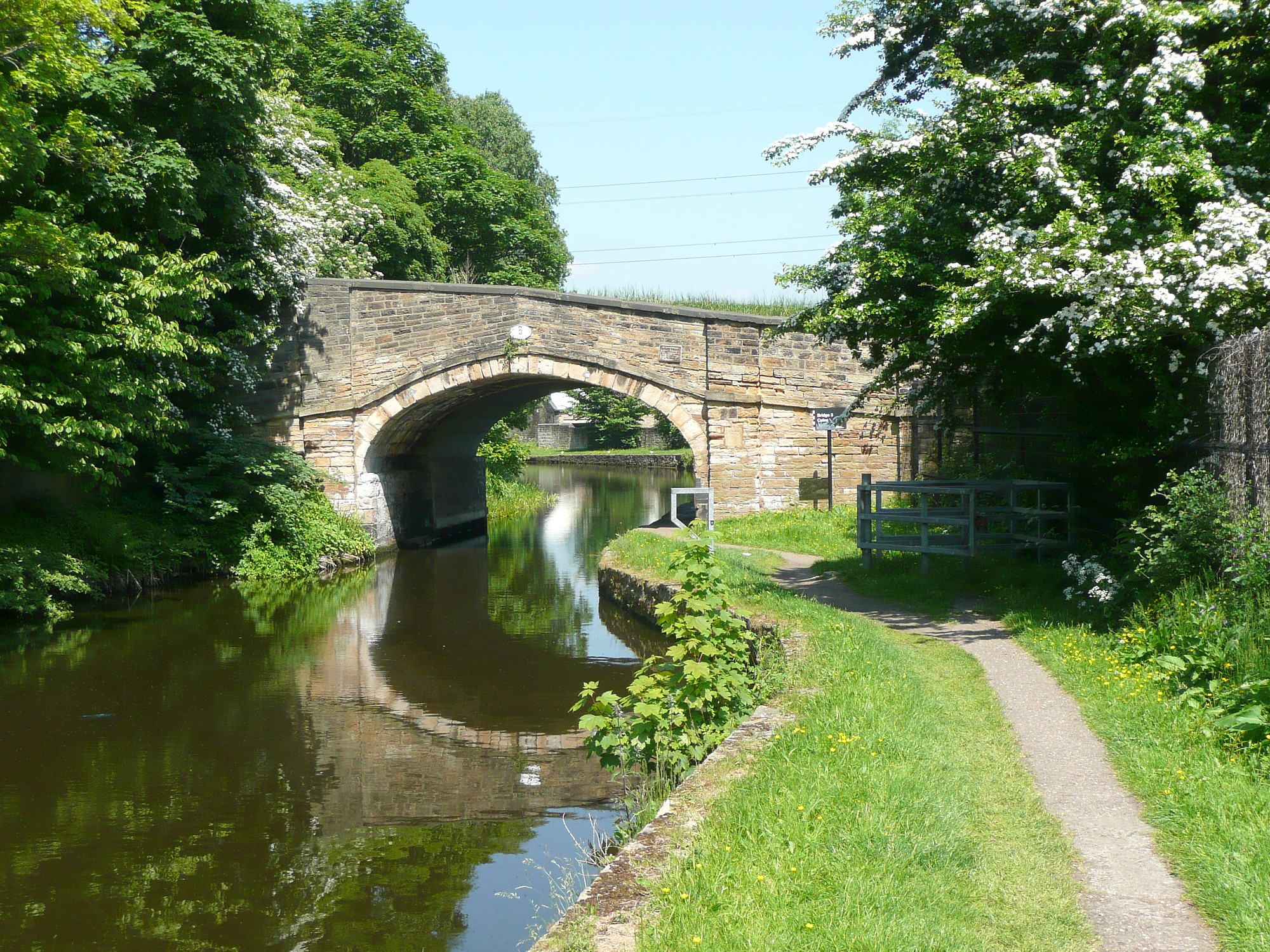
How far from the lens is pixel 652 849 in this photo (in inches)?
164

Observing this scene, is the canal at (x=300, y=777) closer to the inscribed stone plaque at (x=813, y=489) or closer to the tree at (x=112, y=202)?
the tree at (x=112, y=202)

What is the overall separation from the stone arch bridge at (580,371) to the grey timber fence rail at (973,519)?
17.4 feet

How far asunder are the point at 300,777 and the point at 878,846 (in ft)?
15.4

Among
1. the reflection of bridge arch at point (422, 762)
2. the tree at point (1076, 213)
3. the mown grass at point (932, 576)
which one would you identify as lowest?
the reflection of bridge arch at point (422, 762)

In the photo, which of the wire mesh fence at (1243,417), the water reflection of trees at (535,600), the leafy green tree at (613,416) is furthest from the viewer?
the leafy green tree at (613,416)

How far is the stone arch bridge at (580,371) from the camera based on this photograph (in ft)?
59.7

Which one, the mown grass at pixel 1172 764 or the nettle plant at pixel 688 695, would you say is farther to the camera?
the nettle plant at pixel 688 695

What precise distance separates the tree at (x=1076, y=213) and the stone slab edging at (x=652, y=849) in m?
3.67

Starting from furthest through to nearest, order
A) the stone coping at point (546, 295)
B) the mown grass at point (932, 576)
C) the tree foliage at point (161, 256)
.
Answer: the stone coping at point (546, 295), the tree foliage at point (161, 256), the mown grass at point (932, 576)

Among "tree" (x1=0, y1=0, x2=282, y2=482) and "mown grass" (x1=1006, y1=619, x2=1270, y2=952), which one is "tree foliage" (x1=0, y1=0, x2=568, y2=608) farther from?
"mown grass" (x1=1006, y1=619, x2=1270, y2=952)

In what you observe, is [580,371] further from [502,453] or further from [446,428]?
[502,453]

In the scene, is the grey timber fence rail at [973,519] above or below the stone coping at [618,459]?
below

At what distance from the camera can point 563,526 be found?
26125mm

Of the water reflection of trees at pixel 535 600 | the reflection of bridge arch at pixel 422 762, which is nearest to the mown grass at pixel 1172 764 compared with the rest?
the reflection of bridge arch at pixel 422 762
